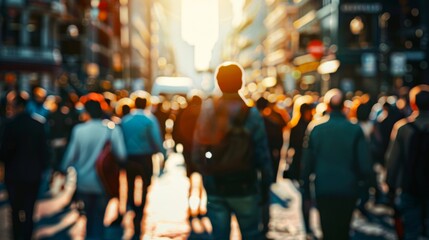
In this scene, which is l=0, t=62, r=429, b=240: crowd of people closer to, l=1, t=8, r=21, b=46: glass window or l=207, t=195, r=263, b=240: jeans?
l=207, t=195, r=263, b=240: jeans

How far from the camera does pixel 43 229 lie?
10.3 metres

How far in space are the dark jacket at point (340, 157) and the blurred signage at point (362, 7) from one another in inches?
1751

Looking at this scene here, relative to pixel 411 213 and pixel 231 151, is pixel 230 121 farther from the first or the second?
pixel 411 213

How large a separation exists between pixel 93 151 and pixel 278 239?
2746mm

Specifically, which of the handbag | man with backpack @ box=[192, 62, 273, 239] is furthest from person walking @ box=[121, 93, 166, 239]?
man with backpack @ box=[192, 62, 273, 239]

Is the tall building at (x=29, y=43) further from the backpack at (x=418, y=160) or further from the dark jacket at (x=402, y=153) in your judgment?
the backpack at (x=418, y=160)

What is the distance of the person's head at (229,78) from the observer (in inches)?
221

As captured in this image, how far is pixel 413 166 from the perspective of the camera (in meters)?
6.62

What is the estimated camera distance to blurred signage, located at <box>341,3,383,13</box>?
49.3 metres

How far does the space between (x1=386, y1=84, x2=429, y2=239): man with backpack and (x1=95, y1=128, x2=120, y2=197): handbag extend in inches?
119

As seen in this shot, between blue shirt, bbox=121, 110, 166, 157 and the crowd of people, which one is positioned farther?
blue shirt, bbox=121, 110, 166, 157

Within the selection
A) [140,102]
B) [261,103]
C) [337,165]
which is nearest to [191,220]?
[261,103]

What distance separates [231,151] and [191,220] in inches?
238

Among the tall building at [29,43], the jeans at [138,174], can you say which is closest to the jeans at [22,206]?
the jeans at [138,174]
